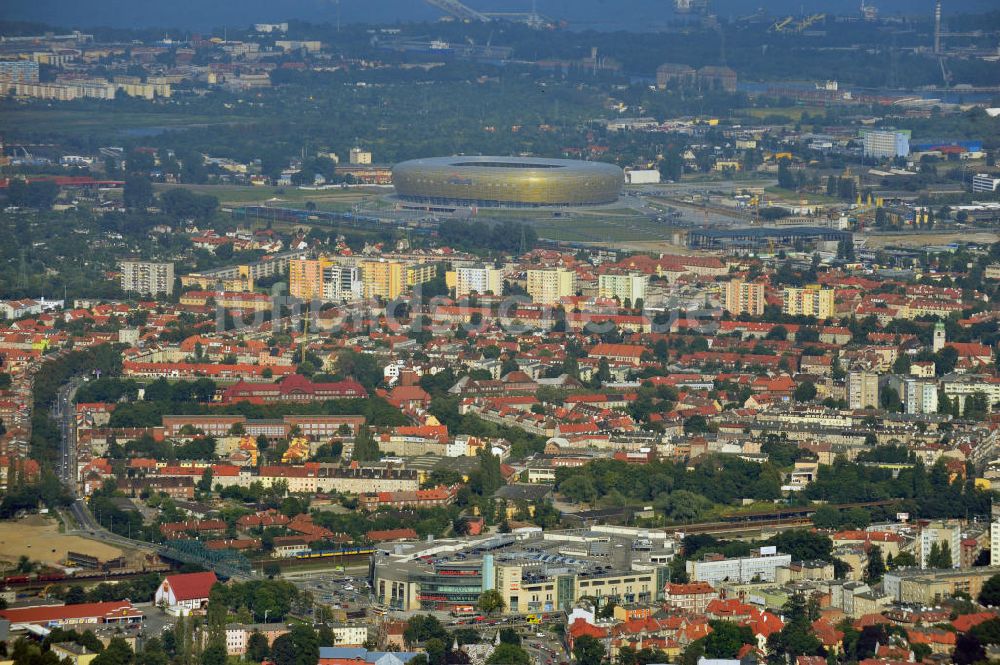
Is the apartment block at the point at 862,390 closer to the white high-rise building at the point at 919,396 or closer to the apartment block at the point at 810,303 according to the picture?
the white high-rise building at the point at 919,396

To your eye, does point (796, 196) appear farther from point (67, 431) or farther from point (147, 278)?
point (67, 431)

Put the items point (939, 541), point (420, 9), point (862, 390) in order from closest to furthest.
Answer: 1. point (939, 541)
2. point (862, 390)
3. point (420, 9)

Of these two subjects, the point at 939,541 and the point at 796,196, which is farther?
the point at 796,196

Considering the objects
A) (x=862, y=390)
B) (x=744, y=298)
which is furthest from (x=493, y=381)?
(x=744, y=298)

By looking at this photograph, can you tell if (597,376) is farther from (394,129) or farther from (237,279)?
(394,129)

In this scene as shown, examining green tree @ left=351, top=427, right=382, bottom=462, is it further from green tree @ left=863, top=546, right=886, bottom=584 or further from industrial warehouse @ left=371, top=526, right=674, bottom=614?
green tree @ left=863, top=546, right=886, bottom=584
